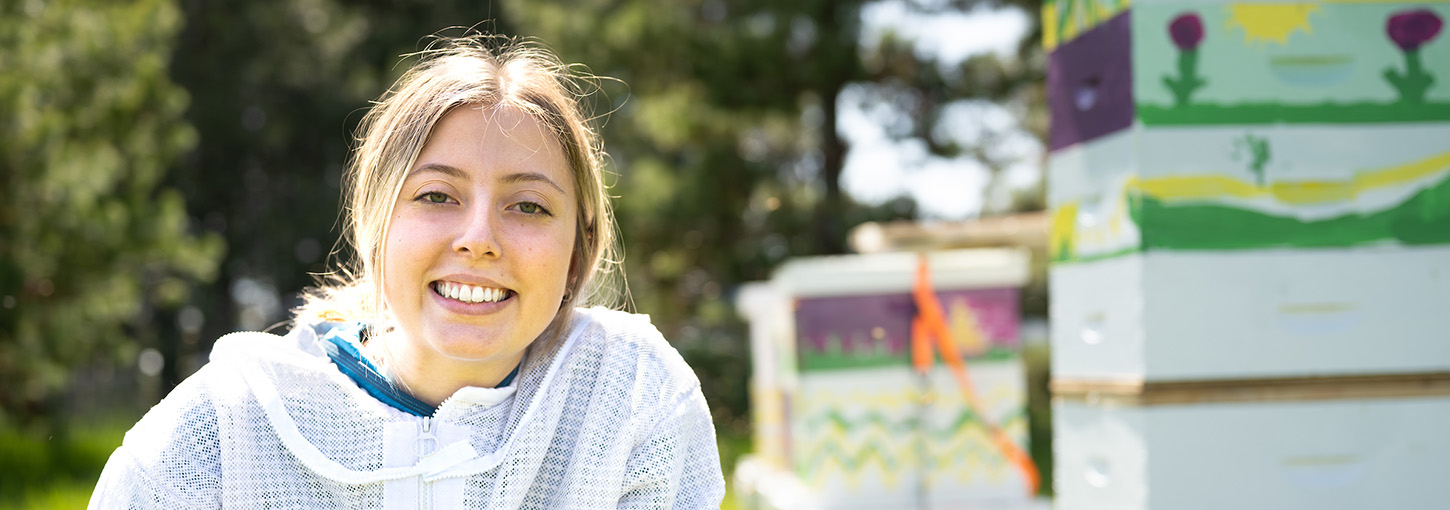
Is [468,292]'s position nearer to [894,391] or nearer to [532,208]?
[532,208]

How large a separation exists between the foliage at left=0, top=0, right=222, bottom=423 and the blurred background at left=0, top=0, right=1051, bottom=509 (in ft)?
0.06

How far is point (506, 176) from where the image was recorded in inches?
60.6

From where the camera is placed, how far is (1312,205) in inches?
102

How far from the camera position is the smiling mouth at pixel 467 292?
150cm

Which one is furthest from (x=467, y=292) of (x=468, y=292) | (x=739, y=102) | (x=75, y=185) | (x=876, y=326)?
(x=739, y=102)

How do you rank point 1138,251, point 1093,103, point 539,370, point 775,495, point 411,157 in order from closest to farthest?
point 411,157 → point 539,370 → point 1138,251 → point 1093,103 → point 775,495

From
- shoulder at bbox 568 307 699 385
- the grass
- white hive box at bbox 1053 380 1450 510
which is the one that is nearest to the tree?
the grass

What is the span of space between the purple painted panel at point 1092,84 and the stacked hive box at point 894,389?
1.87m

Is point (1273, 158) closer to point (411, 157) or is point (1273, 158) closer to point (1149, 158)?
point (1149, 158)

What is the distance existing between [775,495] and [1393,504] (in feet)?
10.4

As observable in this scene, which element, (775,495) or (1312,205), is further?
(775,495)

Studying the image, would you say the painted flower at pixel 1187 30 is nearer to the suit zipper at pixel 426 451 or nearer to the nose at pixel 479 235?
the nose at pixel 479 235

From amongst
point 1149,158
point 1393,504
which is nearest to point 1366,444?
point 1393,504

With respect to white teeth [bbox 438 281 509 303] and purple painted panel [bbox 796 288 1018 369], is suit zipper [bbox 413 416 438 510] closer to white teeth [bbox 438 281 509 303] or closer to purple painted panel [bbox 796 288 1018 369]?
white teeth [bbox 438 281 509 303]
